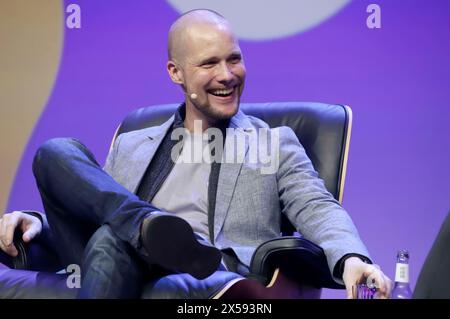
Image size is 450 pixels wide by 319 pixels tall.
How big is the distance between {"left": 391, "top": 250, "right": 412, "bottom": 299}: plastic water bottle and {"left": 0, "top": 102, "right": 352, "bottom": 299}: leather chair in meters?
0.17

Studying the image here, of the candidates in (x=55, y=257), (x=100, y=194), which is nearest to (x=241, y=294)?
(x=100, y=194)

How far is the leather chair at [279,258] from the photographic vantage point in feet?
5.74

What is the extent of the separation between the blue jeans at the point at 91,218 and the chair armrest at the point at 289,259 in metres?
0.29

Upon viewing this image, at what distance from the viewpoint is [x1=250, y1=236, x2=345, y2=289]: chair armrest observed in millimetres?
1825

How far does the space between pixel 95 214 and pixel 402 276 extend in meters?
0.74

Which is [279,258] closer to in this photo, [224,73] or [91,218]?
[91,218]

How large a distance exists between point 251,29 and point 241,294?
1.56 m

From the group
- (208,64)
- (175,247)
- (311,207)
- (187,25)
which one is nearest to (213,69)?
(208,64)

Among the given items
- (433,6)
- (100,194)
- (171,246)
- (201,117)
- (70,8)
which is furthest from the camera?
(70,8)

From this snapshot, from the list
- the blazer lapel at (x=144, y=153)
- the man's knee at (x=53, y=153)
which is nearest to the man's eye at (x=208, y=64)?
the blazer lapel at (x=144, y=153)

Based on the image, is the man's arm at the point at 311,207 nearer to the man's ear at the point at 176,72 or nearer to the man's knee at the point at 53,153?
the man's ear at the point at 176,72

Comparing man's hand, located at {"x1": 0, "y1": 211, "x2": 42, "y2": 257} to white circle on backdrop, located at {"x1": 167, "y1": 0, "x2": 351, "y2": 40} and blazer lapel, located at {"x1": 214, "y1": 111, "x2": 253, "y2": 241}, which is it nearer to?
blazer lapel, located at {"x1": 214, "y1": 111, "x2": 253, "y2": 241}

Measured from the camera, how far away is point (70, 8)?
3.19m
